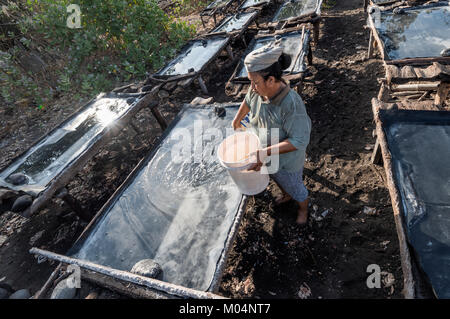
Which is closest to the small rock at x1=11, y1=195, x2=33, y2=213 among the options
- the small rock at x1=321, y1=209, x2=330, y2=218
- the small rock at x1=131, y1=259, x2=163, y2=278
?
the small rock at x1=131, y1=259, x2=163, y2=278

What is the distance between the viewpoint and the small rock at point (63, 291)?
75.8 inches

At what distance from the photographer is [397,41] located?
394 cm

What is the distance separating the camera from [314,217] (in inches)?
117

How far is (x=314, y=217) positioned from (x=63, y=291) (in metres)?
2.70

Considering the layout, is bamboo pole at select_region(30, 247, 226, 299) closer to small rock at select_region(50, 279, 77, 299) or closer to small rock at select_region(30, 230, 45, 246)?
small rock at select_region(50, 279, 77, 299)

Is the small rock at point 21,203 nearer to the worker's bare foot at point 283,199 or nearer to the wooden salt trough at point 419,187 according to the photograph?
the worker's bare foot at point 283,199

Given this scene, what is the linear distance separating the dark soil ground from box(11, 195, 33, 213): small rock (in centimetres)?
99

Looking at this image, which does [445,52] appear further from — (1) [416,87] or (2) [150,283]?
(2) [150,283]

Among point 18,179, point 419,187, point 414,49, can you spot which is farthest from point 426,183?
point 18,179

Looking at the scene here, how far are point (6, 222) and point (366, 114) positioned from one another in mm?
6474

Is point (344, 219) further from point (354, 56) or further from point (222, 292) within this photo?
point (354, 56)

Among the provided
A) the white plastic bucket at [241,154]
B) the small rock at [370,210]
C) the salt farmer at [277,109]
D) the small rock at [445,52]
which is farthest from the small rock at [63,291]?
the small rock at [445,52]

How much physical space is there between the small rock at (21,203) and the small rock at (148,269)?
1.67 m
